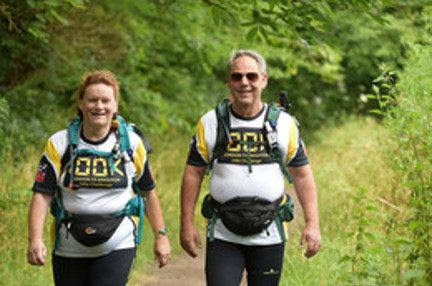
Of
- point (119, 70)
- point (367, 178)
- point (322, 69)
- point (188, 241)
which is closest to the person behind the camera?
point (188, 241)

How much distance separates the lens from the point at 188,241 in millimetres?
3742

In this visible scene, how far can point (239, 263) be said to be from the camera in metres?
3.62

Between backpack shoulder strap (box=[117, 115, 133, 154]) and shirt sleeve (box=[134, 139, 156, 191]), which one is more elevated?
backpack shoulder strap (box=[117, 115, 133, 154])

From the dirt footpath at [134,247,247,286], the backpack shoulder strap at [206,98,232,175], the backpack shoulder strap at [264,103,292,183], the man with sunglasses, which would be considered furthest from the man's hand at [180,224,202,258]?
the dirt footpath at [134,247,247,286]

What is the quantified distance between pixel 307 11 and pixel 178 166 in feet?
18.0

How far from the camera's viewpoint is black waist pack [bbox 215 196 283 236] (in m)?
3.53

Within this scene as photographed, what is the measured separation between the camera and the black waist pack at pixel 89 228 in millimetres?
3320

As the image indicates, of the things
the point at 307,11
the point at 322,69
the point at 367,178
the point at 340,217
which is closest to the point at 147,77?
the point at 322,69

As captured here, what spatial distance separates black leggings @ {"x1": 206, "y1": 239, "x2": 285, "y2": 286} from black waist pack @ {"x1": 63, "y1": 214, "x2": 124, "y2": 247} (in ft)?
2.11

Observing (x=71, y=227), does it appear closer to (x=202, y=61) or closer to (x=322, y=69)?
(x=202, y=61)

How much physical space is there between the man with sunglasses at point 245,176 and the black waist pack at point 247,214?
0.04 feet

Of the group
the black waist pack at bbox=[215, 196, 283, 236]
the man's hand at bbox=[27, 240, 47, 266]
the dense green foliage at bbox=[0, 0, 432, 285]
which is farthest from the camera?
the dense green foliage at bbox=[0, 0, 432, 285]

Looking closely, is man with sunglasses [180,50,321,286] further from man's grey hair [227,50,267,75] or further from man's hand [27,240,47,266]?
man's hand [27,240,47,266]

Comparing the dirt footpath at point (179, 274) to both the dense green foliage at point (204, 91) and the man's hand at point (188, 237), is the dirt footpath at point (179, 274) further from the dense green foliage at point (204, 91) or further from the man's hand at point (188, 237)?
the man's hand at point (188, 237)
